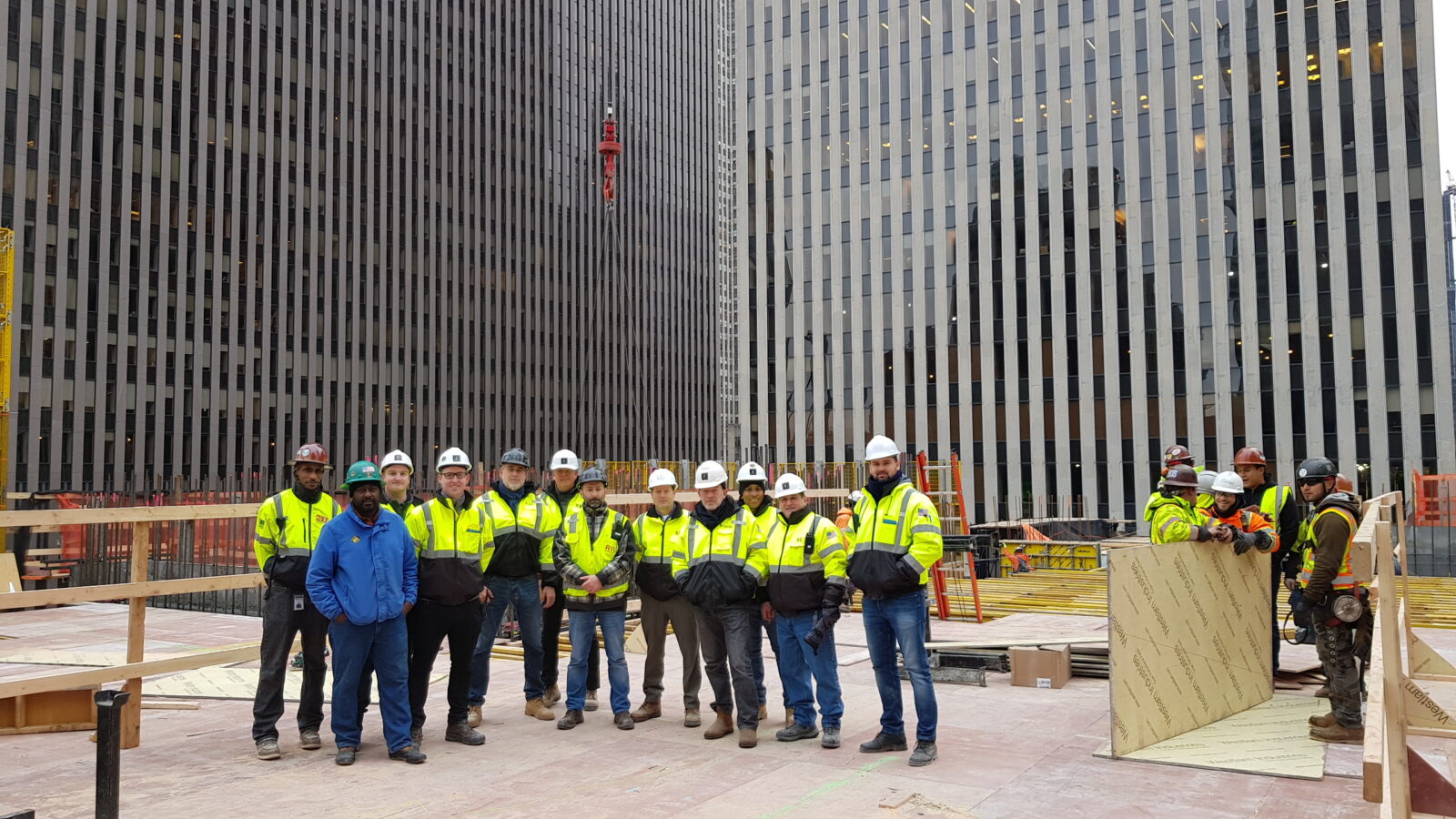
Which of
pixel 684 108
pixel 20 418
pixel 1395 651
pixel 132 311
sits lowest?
pixel 1395 651

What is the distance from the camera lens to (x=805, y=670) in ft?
26.1

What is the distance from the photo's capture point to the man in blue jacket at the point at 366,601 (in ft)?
23.1

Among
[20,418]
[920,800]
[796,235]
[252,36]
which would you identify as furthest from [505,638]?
[252,36]

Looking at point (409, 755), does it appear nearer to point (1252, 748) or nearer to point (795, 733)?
point (795, 733)

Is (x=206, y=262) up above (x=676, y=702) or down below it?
above

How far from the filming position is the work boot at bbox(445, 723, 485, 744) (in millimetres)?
7672

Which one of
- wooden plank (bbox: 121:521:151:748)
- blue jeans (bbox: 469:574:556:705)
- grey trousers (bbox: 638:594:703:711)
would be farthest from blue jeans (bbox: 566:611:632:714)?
wooden plank (bbox: 121:521:151:748)

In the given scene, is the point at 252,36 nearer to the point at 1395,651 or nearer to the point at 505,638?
the point at 505,638

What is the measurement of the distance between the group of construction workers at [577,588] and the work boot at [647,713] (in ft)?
0.06

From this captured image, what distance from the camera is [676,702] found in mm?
9266

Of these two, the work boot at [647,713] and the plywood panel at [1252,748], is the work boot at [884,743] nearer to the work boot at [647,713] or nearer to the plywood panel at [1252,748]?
the plywood panel at [1252,748]

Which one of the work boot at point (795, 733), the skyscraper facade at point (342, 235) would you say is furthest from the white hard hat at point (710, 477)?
the skyscraper facade at point (342, 235)

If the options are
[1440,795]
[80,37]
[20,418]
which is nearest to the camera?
[1440,795]

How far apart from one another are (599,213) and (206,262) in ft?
123
